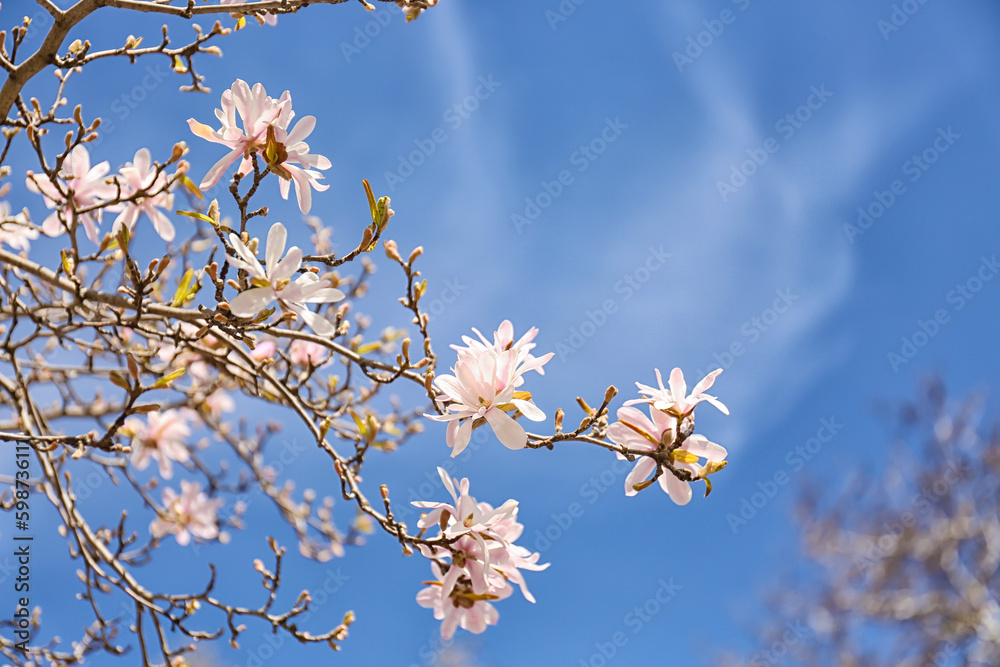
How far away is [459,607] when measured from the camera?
1495 millimetres

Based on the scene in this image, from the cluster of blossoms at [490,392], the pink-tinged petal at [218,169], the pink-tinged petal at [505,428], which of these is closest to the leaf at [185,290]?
the pink-tinged petal at [218,169]

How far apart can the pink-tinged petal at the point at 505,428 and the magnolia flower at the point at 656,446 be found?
0.73 ft

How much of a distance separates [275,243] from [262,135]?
0.86 ft

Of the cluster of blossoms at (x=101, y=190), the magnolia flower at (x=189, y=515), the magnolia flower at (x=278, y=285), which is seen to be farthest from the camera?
the magnolia flower at (x=189, y=515)

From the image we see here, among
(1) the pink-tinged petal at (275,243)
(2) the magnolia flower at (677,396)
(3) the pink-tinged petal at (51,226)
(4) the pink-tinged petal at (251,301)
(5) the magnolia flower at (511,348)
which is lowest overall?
(2) the magnolia flower at (677,396)

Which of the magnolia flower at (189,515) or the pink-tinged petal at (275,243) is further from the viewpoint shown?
the magnolia flower at (189,515)

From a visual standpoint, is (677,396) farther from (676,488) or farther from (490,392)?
(490,392)

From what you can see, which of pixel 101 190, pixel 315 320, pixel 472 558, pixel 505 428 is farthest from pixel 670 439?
pixel 101 190

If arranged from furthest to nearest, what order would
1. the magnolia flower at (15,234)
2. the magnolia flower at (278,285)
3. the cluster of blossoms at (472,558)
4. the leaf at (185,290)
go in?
the magnolia flower at (15,234) → the leaf at (185,290) → the cluster of blossoms at (472,558) → the magnolia flower at (278,285)

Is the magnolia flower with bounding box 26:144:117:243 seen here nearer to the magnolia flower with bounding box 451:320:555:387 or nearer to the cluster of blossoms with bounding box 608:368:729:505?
the magnolia flower with bounding box 451:320:555:387

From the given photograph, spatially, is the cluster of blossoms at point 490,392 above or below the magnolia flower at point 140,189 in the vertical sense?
below

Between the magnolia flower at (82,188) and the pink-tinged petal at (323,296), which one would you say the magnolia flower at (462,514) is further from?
the magnolia flower at (82,188)

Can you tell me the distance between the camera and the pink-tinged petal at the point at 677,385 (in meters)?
1.35

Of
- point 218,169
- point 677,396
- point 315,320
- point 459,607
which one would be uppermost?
point 218,169
